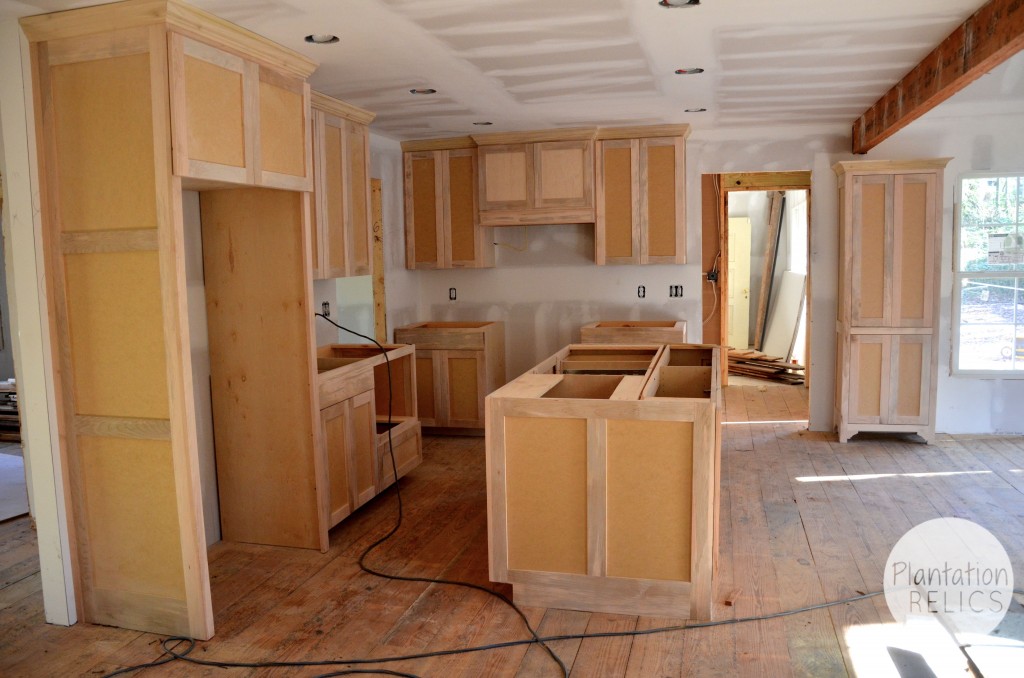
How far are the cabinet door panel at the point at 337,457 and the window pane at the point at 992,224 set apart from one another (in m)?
4.73

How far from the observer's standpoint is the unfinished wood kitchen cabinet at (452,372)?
248 inches

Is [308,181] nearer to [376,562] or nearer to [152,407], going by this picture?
[152,407]

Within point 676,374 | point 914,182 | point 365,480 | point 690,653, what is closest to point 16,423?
point 365,480

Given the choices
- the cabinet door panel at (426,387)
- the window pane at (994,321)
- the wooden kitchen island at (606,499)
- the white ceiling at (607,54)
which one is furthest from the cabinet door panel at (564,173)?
the wooden kitchen island at (606,499)

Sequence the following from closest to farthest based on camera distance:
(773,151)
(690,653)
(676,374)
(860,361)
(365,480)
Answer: (690,653), (676,374), (365,480), (860,361), (773,151)

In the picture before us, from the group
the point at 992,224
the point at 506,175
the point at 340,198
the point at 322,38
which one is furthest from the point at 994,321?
the point at 322,38

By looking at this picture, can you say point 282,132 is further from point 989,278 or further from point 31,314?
point 989,278

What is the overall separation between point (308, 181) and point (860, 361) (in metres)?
4.17

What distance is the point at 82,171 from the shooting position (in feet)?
9.86

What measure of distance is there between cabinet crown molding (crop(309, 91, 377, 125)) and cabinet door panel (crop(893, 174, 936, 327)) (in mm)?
3731

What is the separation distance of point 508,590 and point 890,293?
3.84 metres

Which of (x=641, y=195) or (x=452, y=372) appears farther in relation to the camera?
(x=452, y=372)

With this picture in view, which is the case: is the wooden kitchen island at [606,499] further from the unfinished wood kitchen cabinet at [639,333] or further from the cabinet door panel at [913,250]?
the cabinet door panel at [913,250]

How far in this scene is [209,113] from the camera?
306 centimetres
